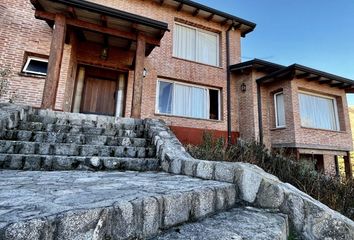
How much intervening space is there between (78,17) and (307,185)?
6.49 metres

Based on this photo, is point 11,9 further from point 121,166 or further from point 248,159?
point 248,159

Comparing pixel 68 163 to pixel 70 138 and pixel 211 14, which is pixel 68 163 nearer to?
pixel 70 138

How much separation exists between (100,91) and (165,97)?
246 centimetres

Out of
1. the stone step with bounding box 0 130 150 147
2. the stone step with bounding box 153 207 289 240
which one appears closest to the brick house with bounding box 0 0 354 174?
the stone step with bounding box 0 130 150 147

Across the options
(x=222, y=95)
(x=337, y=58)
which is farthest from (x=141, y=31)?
(x=337, y=58)

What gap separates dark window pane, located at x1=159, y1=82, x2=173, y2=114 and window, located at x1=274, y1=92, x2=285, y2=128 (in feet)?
14.8

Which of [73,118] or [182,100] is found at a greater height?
[182,100]

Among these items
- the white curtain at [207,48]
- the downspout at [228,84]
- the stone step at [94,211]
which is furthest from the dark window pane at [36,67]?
the downspout at [228,84]

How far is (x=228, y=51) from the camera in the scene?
9695 millimetres

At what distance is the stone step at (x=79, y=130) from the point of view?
3547 mm

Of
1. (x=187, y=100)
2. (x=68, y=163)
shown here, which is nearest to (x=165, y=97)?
(x=187, y=100)

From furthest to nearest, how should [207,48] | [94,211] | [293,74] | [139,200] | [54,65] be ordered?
[207,48] → [293,74] → [54,65] → [139,200] → [94,211]

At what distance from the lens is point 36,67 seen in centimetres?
677

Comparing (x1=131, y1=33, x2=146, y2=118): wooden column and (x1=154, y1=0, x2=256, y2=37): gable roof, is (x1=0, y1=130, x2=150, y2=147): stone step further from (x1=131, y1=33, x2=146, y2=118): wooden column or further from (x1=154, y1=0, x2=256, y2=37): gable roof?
(x1=154, y1=0, x2=256, y2=37): gable roof
